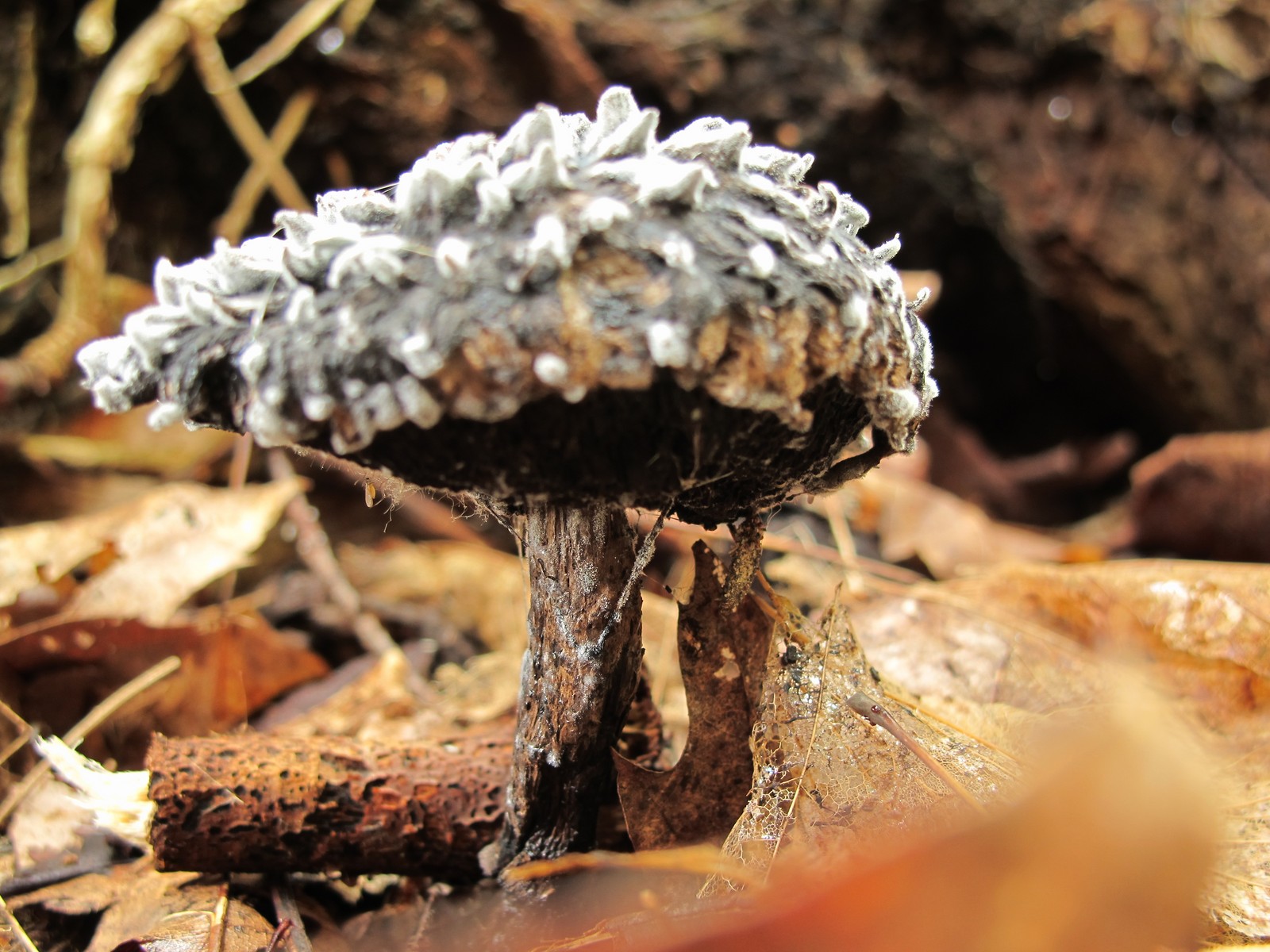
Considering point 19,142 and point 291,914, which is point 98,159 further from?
point 291,914

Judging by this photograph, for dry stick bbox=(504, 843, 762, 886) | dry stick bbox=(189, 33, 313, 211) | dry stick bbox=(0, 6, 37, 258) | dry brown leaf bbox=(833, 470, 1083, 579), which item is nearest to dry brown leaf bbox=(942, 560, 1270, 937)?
dry brown leaf bbox=(833, 470, 1083, 579)

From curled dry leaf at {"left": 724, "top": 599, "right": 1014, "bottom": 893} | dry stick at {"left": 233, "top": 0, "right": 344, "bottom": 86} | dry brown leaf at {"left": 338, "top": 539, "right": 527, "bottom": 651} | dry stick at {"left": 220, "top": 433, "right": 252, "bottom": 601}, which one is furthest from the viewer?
dry stick at {"left": 233, "top": 0, "right": 344, "bottom": 86}

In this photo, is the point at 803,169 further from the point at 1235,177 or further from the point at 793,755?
the point at 1235,177

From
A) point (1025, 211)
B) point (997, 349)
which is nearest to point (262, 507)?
point (1025, 211)

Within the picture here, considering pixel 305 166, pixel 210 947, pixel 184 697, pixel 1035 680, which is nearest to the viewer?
pixel 210 947

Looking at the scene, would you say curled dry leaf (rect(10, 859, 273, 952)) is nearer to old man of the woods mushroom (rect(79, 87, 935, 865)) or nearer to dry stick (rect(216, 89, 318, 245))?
old man of the woods mushroom (rect(79, 87, 935, 865))

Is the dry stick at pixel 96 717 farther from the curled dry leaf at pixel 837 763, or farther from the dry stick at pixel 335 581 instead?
the curled dry leaf at pixel 837 763
